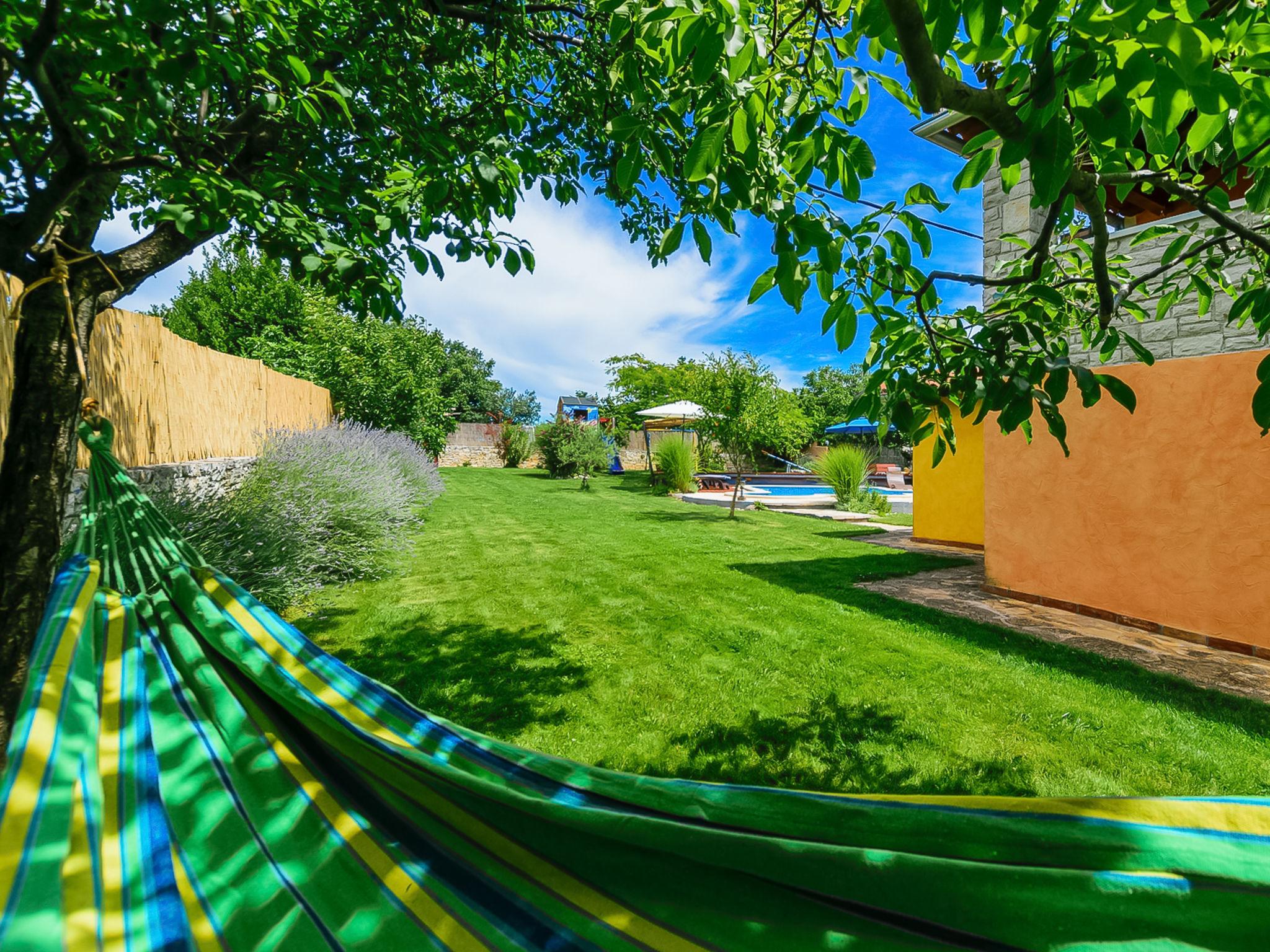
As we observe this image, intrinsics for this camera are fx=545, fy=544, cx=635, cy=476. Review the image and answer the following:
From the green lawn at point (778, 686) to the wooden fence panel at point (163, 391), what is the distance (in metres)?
1.73

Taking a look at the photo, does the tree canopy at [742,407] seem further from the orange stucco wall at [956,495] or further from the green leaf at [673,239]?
the green leaf at [673,239]

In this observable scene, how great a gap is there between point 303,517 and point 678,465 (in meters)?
10.9

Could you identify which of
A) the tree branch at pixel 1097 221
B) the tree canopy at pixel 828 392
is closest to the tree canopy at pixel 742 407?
the tree branch at pixel 1097 221

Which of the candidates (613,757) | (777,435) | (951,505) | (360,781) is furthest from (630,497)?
(360,781)

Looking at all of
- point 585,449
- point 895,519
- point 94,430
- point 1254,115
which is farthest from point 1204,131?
point 585,449

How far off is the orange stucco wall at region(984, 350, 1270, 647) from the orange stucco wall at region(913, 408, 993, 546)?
2.57m

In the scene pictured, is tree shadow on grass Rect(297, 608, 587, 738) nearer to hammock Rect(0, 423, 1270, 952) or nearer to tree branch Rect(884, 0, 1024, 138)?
hammock Rect(0, 423, 1270, 952)

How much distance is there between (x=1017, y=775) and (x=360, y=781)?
95.7 inches

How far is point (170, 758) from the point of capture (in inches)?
40.8

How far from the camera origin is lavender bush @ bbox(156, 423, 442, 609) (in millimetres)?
3629

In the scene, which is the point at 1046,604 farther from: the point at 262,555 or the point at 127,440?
the point at 127,440

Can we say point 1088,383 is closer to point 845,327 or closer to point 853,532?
point 845,327

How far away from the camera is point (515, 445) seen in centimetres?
2362

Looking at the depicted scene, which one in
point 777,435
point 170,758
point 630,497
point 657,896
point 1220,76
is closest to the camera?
point 1220,76
